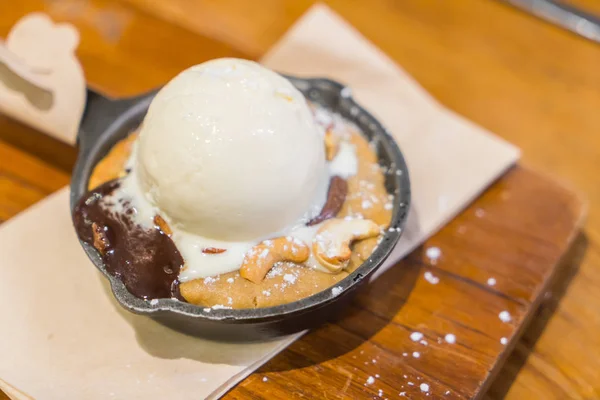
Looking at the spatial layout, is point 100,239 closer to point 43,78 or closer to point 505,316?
point 43,78

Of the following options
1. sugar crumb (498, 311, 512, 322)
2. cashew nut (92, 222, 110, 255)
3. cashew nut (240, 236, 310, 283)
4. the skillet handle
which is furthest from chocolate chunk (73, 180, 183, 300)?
sugar crumb (498, 311, 512, 322)

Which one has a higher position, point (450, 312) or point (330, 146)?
point (330, 146)

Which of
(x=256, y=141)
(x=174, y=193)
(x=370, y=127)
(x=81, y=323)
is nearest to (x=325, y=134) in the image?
(x=370, y=127)

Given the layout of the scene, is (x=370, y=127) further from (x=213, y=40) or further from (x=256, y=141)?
(x=213, y=40)

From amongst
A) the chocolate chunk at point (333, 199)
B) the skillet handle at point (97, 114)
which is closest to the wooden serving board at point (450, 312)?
the chocolate chunk at point (333, 199)

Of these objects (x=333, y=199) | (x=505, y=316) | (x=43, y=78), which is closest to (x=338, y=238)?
(x=333, y=199)

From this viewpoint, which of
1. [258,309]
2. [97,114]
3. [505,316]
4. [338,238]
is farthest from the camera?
[97,114]
